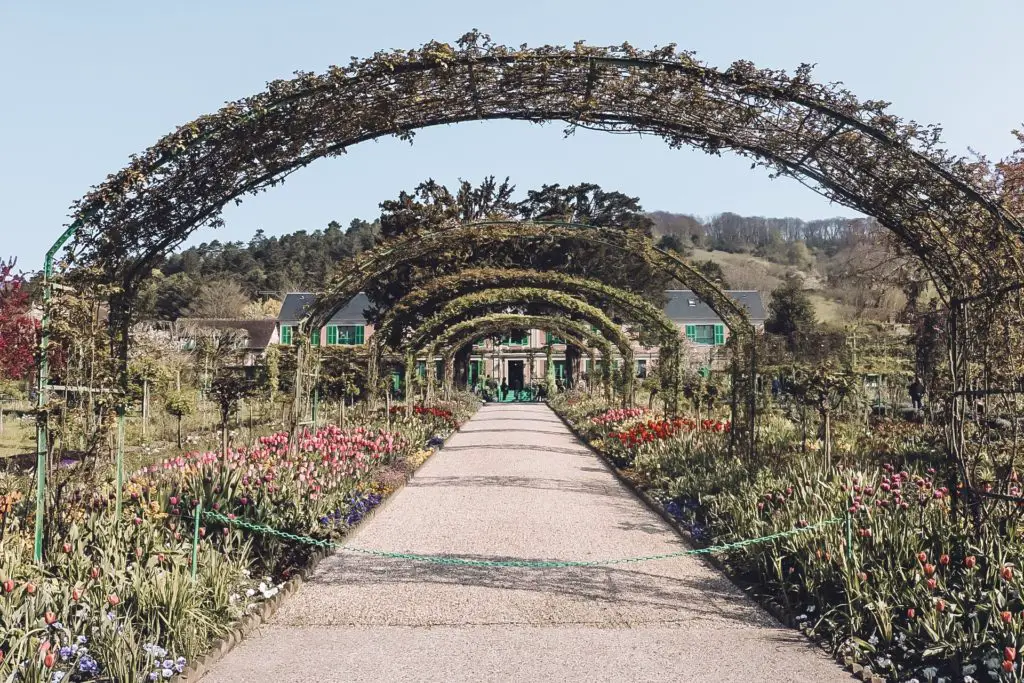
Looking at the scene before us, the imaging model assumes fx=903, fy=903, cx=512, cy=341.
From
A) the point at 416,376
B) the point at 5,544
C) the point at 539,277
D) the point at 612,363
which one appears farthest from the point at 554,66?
the point at 612,363

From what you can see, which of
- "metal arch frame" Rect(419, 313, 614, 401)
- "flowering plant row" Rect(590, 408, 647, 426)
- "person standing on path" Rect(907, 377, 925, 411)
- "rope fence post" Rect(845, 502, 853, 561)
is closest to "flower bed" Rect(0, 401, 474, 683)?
"rope fence post" Rect(845, 502, 853, 561)

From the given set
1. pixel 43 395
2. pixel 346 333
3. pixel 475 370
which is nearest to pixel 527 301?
pixel 43 395

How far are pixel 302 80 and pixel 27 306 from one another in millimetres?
11261

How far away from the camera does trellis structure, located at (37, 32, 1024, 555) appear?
5.54 m

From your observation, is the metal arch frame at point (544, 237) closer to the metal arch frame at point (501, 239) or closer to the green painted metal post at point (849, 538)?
the metal arch frame at point (501, 239)

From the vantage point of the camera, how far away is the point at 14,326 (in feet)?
44.1

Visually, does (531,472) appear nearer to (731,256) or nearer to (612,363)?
(612,363)

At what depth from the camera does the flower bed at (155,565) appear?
152 inches

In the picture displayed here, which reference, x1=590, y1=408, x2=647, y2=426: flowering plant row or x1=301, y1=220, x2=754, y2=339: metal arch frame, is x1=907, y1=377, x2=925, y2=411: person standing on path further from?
x1=590, y1=408, x2=647, y2=426: flowering plant row

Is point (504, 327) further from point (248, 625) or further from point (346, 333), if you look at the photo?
point (346, 333)

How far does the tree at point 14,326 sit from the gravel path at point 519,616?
7217mm

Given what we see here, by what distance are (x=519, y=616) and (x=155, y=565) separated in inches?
81.8

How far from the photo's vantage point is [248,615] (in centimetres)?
510

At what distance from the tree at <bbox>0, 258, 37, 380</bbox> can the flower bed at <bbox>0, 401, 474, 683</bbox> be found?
562 centimetres
